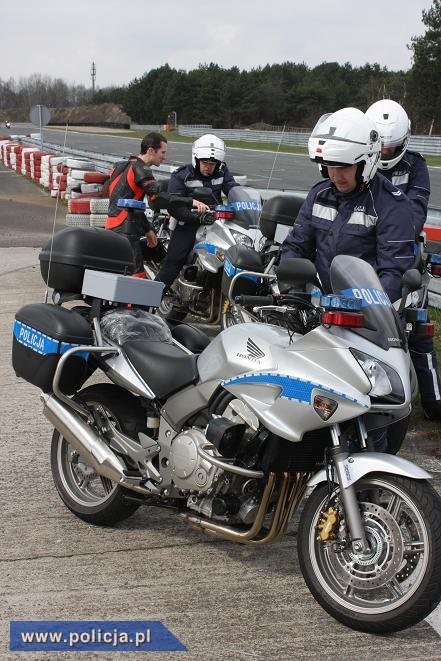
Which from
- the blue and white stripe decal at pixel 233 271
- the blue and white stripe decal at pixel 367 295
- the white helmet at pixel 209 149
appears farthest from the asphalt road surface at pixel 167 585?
the white helmet at pixel 209 149

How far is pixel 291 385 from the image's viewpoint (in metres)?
3.40

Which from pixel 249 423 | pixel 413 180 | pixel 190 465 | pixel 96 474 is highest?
pixel 413 180

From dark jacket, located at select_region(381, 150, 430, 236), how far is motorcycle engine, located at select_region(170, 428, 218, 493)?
272cm

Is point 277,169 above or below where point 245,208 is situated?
below

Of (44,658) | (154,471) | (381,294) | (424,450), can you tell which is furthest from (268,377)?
(424,450)

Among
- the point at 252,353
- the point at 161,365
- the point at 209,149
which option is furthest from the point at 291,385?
the point at 209,149

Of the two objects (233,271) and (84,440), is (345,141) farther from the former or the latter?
(233,271)

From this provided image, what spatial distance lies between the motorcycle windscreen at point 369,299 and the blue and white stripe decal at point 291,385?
25 cm

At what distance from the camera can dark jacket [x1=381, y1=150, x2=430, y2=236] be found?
5871mm

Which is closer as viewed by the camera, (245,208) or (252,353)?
(252,353)

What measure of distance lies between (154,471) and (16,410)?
2379mm

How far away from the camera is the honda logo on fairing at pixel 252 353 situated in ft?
11.8

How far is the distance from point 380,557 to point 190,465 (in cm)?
93

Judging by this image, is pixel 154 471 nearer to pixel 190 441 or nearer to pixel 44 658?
pixel 190 441
